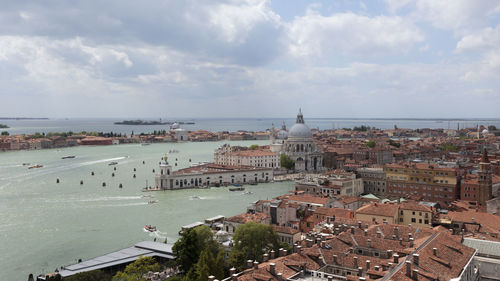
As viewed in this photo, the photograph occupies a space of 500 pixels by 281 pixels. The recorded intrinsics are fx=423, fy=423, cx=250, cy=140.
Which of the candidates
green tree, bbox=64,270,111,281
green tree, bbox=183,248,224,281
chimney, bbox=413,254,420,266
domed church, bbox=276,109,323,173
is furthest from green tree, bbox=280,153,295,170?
chimney, bbox=413,254,420,266

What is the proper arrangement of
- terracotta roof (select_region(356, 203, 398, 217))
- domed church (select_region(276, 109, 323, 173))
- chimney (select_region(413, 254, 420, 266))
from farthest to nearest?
domed church (select_region(276, 109, 323, 173)), terracotta roof (select_region(356, 203, 398, 217)), chimney (select_region(413, 254, 420, 266))

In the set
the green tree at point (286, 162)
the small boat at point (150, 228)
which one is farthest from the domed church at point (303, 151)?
the small boat at point (150, 228)

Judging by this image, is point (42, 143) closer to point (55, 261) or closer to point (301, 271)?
point (55, 261)

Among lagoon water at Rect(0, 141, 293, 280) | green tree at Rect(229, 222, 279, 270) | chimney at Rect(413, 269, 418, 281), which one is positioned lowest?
lagoon water at Rect(0, 141, 293, 280)

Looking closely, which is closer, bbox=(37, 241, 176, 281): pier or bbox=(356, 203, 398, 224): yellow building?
bbox=(37, 241, 176, 281): pier

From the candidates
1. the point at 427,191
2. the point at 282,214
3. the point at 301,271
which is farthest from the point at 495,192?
the point at 301,271

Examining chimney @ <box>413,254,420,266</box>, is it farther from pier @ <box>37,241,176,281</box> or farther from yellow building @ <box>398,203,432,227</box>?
yellow building @ <box>398,203,432,227</box>

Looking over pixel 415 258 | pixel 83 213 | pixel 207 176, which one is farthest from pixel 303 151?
pixel 415 258

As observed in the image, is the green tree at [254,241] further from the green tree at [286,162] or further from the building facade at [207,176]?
the green tree at [286,162]
